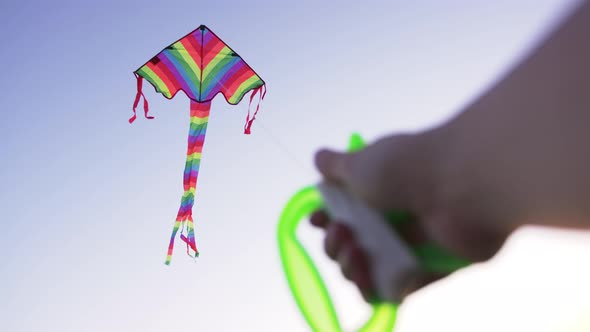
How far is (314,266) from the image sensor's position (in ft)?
3.86

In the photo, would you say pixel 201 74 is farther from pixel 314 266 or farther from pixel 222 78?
pixel 314 266

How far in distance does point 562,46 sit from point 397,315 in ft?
1.81

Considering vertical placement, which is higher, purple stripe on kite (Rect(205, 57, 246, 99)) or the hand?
purple stripe on kite (Rect(205, 57, 246, 99))

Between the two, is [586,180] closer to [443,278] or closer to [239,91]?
[443,278]

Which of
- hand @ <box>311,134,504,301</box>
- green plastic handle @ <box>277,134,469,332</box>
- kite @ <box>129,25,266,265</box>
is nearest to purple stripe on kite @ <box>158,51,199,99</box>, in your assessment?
kite @ <box>129,25,266,265</box>

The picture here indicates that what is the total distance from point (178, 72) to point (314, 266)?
418 cm

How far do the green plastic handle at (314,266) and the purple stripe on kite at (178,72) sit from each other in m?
3.95

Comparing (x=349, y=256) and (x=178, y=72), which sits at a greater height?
(x=178, y=72)

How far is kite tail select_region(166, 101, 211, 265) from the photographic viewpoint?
198 inches

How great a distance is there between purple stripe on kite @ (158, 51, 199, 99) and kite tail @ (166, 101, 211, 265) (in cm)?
12

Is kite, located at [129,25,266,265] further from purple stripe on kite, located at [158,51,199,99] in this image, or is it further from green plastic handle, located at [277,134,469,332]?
green plastic handle, located at [277,134,469,332]

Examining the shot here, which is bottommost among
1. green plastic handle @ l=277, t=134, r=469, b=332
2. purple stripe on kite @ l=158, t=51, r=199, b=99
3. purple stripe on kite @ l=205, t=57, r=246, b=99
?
green plastic handle @ l=277, t=134, r=469, b=332

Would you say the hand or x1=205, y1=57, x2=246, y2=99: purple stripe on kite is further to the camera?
x1=205, y1=57, x2=246, y2=99: purple stripe on kite

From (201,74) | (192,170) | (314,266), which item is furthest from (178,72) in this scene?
(314,266)
